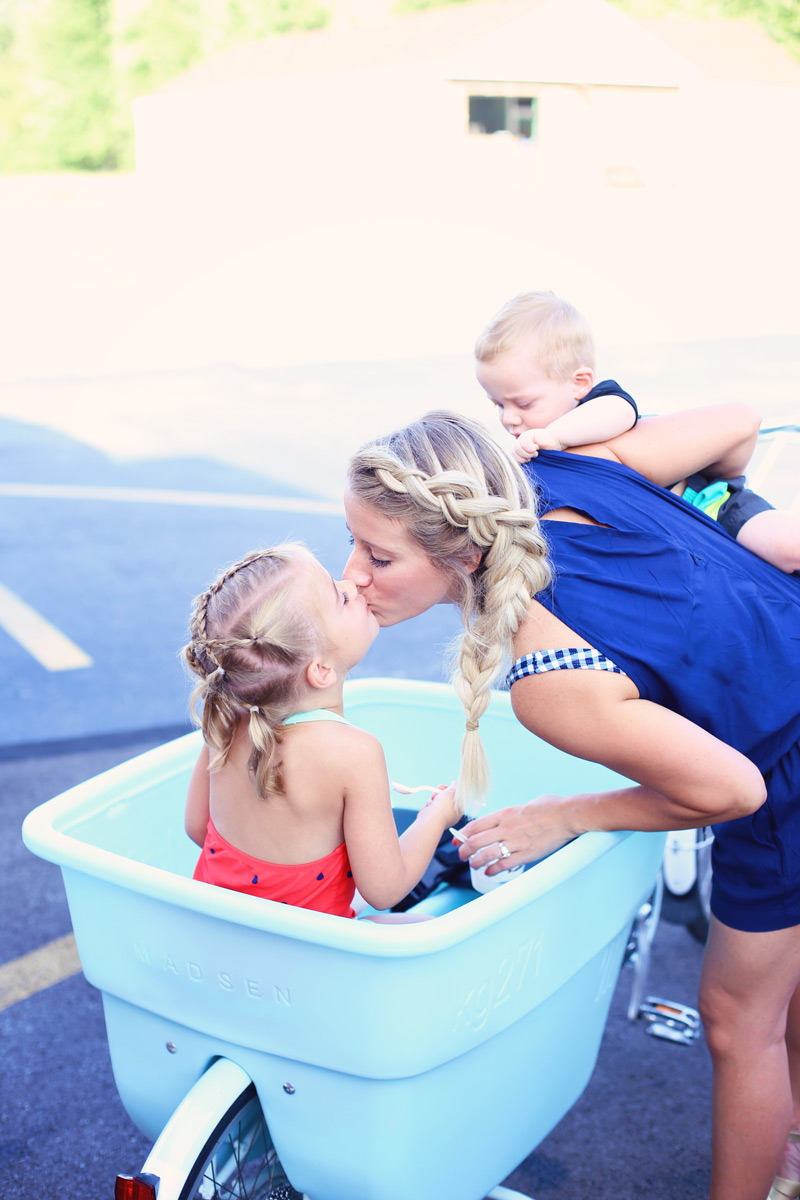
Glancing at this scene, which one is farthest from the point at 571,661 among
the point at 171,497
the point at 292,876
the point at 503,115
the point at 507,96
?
the point at 503,115

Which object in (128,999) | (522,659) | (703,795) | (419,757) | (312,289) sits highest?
(522,659)

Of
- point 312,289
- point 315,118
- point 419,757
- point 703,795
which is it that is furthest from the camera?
point 315,118

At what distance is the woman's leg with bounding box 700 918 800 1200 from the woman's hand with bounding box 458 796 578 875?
296 mm

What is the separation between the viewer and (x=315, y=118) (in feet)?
81.7

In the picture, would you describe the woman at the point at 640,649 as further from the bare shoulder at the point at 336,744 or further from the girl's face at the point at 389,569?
the bare shoulder at the point at 336,744

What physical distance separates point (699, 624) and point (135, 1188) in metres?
0.92

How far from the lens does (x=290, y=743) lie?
136 centimetres

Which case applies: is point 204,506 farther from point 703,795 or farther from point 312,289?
point 312,289

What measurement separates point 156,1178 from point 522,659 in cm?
71

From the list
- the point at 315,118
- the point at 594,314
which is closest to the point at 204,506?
the point at 594,314

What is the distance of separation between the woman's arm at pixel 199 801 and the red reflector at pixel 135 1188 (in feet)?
1.62

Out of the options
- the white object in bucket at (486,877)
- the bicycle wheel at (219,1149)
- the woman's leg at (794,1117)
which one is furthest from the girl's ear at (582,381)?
the bicycle wheel at (219,1149)

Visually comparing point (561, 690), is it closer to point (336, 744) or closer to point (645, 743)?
point (645, 743)

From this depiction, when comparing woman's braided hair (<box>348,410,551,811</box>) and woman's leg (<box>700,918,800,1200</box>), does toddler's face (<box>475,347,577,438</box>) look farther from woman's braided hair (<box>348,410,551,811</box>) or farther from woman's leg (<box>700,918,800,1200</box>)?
woman's leg (<box>700,918,800,1200</box>)
